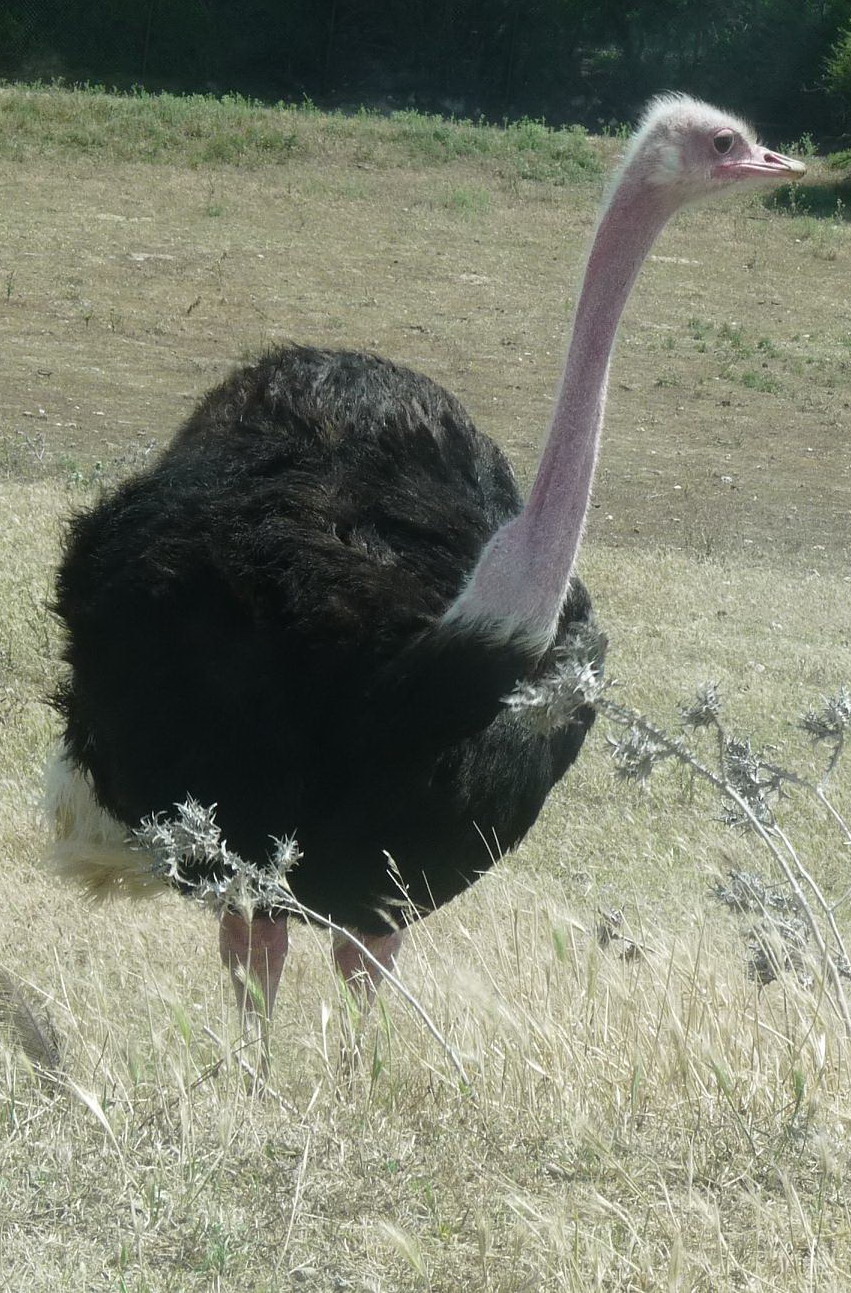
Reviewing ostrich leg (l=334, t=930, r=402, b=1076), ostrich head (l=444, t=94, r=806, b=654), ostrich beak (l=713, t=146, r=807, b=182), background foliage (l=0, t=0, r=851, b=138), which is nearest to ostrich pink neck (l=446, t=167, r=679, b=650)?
ostrich head (l=444, t=94, r=806, b=654)

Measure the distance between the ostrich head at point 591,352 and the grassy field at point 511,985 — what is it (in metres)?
0.67

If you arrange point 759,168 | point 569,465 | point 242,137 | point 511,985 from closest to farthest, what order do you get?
point 569,465 → point 511,985 → point 759,168 → point 242,137

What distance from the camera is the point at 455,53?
3481 cm

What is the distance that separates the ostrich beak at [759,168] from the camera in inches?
141

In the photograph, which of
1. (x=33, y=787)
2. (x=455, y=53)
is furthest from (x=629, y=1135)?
(x=455, y=53)

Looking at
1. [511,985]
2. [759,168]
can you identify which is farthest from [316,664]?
[759,168]

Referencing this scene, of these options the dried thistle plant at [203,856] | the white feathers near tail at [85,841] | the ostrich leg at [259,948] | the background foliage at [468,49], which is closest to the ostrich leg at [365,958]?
the ostrich leg at [259,948]

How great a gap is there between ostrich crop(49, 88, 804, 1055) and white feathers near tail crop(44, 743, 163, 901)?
0.05 m

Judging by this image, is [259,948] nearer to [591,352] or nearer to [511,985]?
[511,985]

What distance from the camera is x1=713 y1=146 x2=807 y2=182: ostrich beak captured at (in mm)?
3574

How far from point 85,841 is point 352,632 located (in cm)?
116

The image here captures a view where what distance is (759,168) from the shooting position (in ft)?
11.9

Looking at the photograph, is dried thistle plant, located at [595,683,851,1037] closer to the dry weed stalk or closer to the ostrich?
the dry weed stalk

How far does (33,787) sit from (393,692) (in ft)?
7.82
